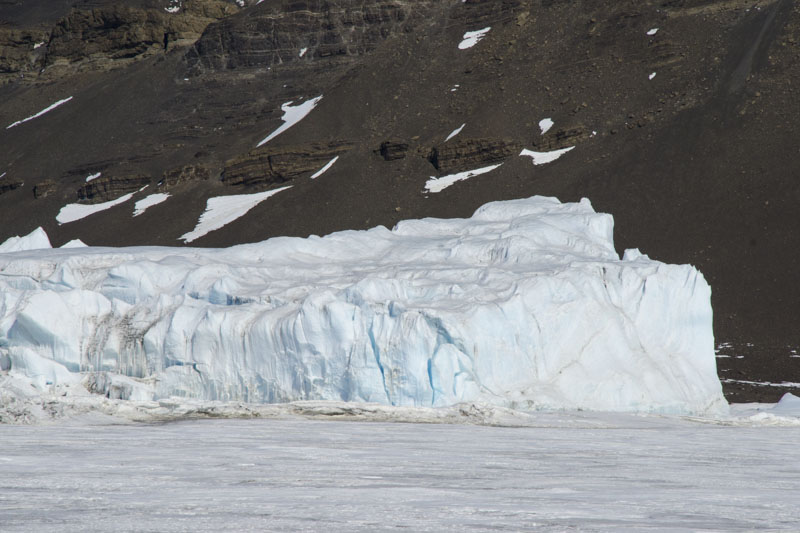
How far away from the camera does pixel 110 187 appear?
7356cm

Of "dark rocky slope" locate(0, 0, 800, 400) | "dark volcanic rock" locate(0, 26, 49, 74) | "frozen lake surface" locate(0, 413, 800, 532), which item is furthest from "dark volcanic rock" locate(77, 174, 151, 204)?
"frozen lake surface" locate(0, 413, 800, 532)

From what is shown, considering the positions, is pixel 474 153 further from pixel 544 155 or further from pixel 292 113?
pixel 292 113

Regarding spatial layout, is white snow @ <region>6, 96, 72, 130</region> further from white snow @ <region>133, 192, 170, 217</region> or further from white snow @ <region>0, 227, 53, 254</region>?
white snow @ <region>0, 227, 53, 254</region>

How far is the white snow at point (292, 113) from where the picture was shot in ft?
246

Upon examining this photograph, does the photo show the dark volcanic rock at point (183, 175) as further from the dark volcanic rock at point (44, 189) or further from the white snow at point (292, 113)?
the dark volcanic rock at point (44, 189)

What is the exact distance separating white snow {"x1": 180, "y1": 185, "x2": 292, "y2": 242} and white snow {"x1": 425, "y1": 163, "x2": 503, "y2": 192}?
445 inches

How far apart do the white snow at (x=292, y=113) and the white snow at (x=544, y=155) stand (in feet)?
69.1

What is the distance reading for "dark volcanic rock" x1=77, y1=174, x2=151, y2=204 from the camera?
2886 inches

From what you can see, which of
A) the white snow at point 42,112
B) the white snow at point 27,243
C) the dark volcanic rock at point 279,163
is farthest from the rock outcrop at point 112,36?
the white snow at point 27,243

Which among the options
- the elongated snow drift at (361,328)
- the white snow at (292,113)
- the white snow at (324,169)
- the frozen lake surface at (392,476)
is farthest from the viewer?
the white snow at (292,113)

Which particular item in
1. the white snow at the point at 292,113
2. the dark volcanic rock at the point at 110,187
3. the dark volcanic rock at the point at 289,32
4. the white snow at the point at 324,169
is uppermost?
the dark volcanic rock at the point at 289,32

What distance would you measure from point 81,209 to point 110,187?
300 cm

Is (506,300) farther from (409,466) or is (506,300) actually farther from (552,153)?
(552,153)

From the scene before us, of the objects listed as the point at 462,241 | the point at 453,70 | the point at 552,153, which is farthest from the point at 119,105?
the point at 462,241
